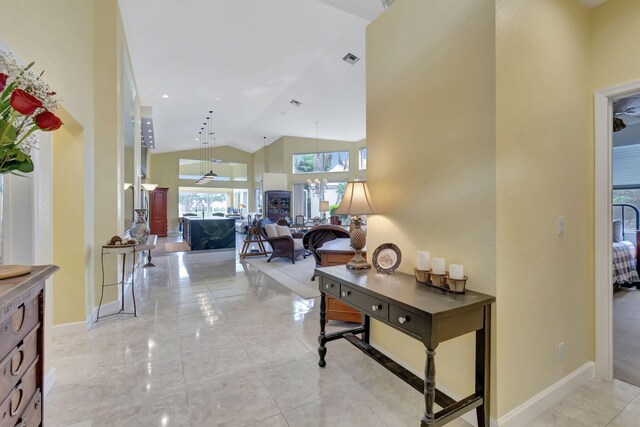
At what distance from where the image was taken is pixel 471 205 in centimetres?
174

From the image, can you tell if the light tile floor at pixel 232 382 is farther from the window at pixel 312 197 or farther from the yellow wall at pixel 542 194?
the window at pixel 312 197

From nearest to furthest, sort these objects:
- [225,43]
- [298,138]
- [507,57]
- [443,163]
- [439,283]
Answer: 1. [507,57]
2. [439,283]
3. [443,163]
4. [225,43]
5. [298,138]

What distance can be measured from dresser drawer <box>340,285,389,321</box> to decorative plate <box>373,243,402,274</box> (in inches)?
12.9

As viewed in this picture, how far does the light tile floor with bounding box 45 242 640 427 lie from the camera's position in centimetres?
180

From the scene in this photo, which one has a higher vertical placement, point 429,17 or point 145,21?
point 145,21

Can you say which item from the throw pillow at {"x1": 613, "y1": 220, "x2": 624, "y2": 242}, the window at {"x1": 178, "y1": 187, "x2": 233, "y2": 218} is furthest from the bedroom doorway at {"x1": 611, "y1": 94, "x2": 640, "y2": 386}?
the window at {"x1": 178, "y1": 187, "x2": 233, "y2": 218}

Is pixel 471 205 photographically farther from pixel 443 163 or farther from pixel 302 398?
pixel 302 398

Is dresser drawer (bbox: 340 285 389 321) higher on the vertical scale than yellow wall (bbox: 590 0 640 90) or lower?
lower

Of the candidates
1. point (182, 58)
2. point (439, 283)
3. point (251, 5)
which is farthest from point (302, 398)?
point (182, 58)

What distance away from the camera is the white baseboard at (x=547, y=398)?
66.0 inches

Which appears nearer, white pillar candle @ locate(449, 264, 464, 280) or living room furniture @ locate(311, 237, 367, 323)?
white pillar candle @ locate(449, 264, 464, 280)

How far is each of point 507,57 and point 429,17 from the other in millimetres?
675

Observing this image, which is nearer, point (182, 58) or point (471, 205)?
point (471, 205)

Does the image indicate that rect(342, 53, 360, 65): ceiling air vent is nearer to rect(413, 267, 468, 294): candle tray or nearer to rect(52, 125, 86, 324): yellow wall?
rect(52, 125, 86, 324): yellow wall
